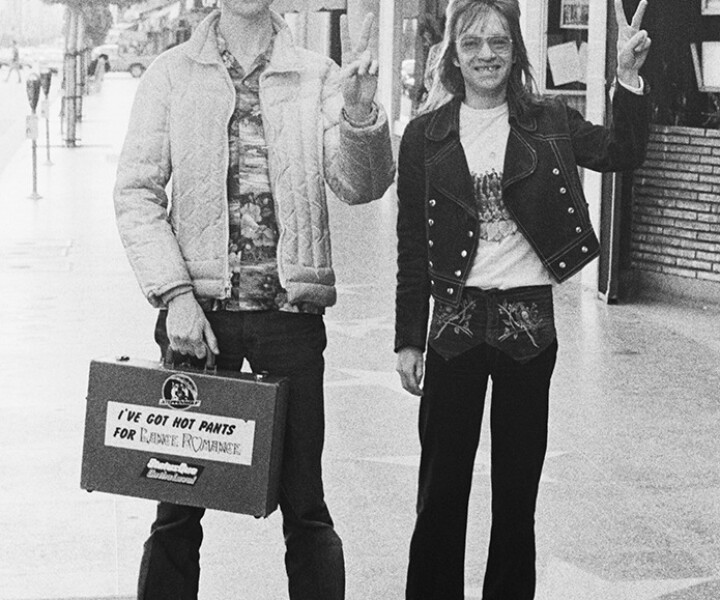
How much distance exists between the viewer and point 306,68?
3869 mm

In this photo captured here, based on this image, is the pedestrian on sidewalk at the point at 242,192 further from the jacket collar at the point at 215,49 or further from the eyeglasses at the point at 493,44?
the eyeglasses at the point at 493,44

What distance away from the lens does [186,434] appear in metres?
3.88

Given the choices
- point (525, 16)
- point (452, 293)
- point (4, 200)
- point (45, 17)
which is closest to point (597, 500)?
point (452, 293)

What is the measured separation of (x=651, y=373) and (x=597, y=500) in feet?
8.73

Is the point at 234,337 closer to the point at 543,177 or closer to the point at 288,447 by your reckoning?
the point at 288,447

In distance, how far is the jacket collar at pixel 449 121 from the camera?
4.01 meters

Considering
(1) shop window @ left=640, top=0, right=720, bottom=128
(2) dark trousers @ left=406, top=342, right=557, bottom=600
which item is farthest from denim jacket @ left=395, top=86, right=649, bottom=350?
(1) shop window @ left=640, top=0, right=720, bottom=128

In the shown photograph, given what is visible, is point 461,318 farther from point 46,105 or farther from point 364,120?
point 46,105

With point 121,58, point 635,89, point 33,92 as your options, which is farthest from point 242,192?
point 121,58

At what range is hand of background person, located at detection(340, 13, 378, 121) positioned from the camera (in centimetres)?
359

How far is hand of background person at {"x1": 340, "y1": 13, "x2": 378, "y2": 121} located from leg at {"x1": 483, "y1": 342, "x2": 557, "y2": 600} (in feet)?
2.58

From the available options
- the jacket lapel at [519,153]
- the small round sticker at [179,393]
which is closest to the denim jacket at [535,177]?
the jacket lapel at [519,153]

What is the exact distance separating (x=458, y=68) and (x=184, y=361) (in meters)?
1.06

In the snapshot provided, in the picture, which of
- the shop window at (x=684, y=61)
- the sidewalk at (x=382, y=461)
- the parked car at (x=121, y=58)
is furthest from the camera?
the parked car at (x=121, y=58)
